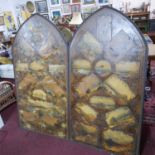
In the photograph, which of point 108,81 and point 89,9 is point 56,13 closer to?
point 89,9

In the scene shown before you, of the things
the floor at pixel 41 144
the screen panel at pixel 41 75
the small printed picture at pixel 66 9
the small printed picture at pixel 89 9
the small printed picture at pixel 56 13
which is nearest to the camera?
the screen panel at pixel 41 75

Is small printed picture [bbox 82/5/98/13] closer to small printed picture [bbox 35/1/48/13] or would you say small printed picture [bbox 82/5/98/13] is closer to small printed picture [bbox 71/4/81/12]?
small printed picture [bbox 71/4/81/12]

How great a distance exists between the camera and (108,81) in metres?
1.24

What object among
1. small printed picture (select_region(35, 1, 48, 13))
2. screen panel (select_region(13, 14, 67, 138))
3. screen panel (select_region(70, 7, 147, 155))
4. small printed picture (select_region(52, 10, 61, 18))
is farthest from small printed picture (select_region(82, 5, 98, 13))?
screen panel (select_region(70, 7, 147, 155))

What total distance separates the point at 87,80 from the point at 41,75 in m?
0.40

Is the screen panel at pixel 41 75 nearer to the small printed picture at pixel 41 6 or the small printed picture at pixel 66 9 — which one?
the small printed picture at pixel 66 9

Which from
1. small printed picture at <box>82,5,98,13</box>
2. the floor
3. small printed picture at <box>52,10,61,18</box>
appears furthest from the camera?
small printed picture at <box>52,10,61,18</box>

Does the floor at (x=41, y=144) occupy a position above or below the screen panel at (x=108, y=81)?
below

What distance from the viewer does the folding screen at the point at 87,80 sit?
1145 millimetres

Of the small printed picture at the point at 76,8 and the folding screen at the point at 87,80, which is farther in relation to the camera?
the small printed picture at the point at 76,8

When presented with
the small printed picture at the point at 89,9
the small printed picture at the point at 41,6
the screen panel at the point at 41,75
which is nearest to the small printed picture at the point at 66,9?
the small printed picture at the point at 89,9

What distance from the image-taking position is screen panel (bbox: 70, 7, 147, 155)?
3.68 feet

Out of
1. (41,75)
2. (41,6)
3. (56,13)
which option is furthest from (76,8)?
(41,75)

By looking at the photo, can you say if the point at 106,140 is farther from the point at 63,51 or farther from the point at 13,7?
the point at 13,7
